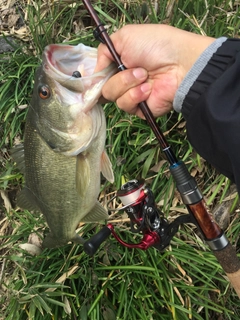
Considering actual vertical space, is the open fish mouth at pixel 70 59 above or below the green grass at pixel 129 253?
above

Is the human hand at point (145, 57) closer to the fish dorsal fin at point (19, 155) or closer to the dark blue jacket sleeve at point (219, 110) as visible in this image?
the dark blue jacket sleeve at point (219, 110)

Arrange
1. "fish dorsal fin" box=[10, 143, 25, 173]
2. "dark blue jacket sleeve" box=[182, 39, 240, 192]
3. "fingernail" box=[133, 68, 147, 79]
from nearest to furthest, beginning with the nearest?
"dark blue jacket sleeve" box=[182, 39, 240, 192]
"fingernail" box=[133, 68, 147, 79]
"fish dorsal fin" box=[10, 143, 25, 173]

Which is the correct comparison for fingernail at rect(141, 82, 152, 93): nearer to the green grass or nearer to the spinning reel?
the spinning reel

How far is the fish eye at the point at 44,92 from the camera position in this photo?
1.95 meters

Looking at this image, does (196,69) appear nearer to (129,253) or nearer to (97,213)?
(97,213)

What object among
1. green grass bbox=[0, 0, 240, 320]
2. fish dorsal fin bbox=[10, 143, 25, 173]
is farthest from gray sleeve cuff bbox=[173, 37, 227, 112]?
green grass bbox=[0, 0, 240, 320]

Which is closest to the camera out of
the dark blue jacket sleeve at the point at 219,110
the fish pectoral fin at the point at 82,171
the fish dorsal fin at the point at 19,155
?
the dark blue jacket sleeve at the point at 219,110

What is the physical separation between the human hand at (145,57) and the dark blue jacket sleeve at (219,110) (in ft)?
0.61

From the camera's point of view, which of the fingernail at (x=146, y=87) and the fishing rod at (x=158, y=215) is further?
the fingernail at (x=146, y=87)

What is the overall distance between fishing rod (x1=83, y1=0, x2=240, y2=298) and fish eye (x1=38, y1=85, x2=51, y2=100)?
32cm

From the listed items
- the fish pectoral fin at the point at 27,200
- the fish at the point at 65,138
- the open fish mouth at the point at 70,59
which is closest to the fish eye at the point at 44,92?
the fish at the point at 65,138

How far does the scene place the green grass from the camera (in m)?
2.89

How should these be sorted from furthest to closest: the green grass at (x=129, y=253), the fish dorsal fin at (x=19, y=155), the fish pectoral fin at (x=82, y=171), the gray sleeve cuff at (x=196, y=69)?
the green grass at (x=129, y=253) < the fish dorsal fin at (x=19, y=155) < the fish pectoral fin at (x=82, y=171) < the gray sleeve cuff at (x=196, y=69)

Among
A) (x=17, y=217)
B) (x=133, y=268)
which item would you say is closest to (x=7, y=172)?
(x=17, y=217)
